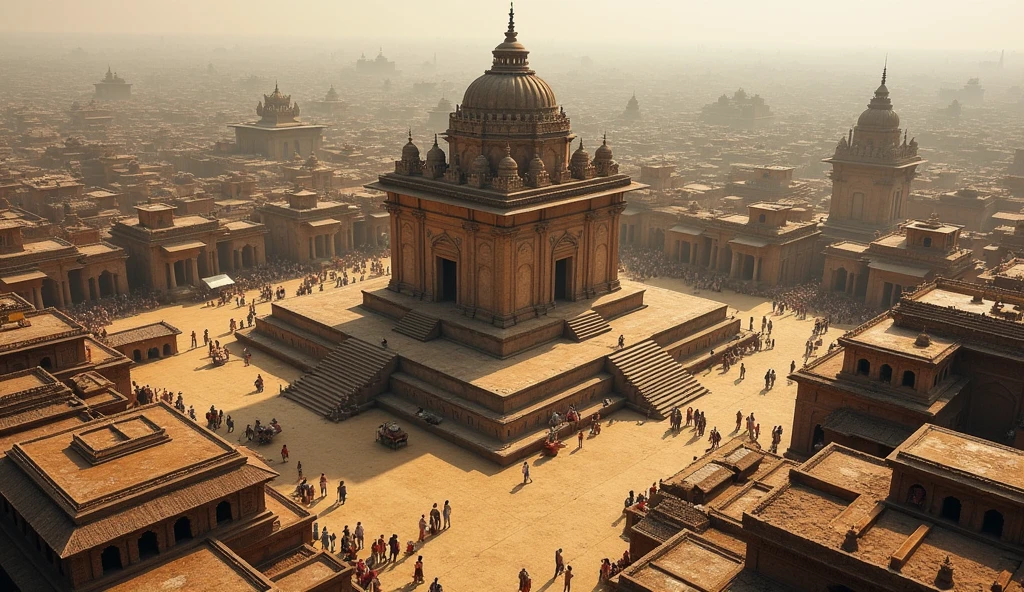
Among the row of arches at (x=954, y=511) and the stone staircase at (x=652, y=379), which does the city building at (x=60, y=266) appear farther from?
the row of arches at (x=954, y=511)

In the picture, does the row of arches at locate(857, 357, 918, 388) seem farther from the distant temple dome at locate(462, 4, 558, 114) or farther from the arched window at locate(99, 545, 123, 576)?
the arched window at locate(99, 545, 123, 576)

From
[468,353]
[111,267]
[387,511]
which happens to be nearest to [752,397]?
[468,353]

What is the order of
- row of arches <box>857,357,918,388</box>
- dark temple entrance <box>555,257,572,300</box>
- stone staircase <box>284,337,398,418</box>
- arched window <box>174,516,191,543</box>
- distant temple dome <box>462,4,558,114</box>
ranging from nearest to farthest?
arched window <box>174,516,191,543</box>
row of arches <box>857,357,918,388</box>
stone staircase <box>284,337,398,418</box>
distant temple dome <box>462,4,558,114</box>
dark temple entrance <box>555,257,572,300</box>

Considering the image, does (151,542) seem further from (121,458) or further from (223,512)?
(121,458)

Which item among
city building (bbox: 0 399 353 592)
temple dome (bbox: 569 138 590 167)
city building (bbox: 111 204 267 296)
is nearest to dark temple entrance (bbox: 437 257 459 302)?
temple dome (bbox: 569 138 590 167)

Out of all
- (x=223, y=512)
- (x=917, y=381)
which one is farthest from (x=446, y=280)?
(x=917, y=381)
